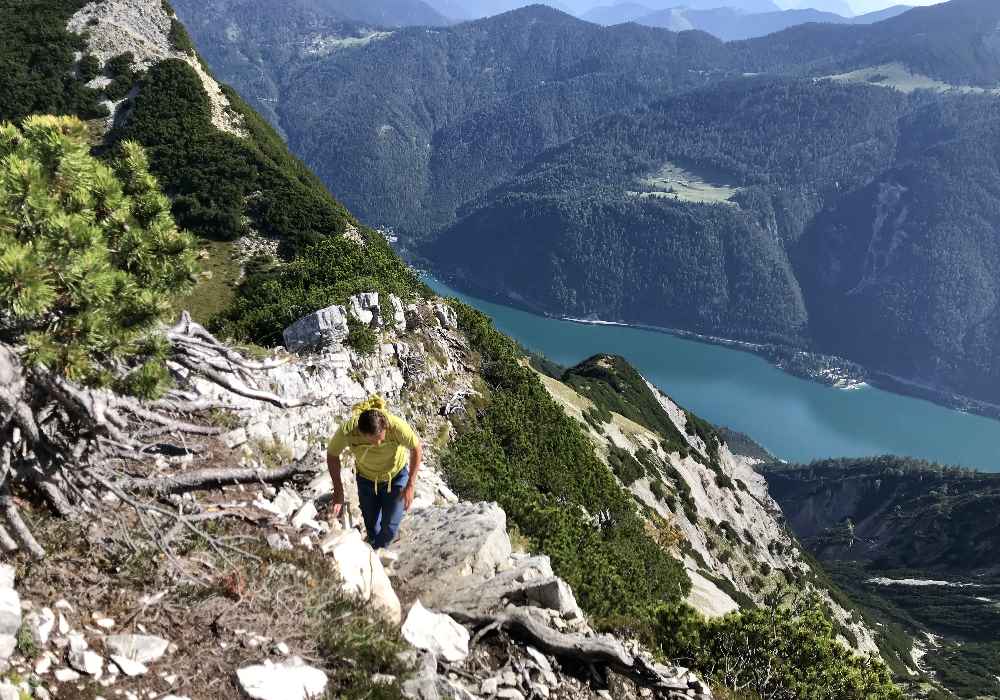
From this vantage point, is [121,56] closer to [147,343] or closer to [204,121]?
[204,121]

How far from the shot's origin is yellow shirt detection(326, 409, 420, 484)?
30.6 ft

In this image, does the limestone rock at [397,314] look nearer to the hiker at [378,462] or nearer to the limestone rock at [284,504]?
the limestone rock at [284,504]

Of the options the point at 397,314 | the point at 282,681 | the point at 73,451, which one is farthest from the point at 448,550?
the point at 397,314

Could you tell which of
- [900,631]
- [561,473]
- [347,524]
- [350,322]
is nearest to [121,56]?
[350,322]

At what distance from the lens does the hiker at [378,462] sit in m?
9.27

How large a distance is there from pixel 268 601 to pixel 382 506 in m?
3.27

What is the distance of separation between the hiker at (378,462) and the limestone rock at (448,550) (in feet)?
2.22

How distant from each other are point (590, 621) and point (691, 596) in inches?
1147

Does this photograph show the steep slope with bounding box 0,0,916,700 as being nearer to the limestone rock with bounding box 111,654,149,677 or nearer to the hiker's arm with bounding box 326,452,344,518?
the limestone rock with bounding box 111,654,149,677

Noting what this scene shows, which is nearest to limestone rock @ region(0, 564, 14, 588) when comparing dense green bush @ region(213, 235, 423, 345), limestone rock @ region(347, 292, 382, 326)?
limestone rock @ region(347, 292, 382, 326)

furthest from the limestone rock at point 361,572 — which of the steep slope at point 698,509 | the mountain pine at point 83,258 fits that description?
the steep slope at point 698,509

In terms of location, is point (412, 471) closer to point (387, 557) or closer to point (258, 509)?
point (387, 557)

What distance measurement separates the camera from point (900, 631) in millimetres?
104625

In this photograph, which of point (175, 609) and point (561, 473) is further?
point (561, 473)
